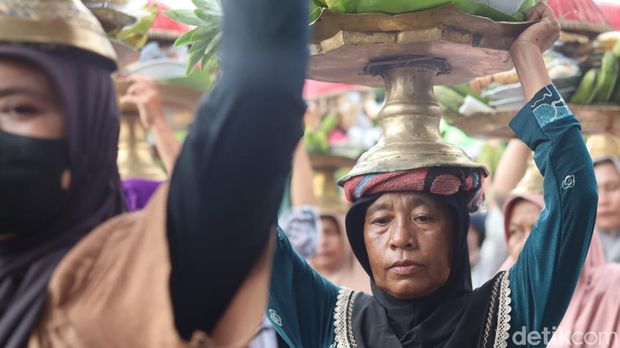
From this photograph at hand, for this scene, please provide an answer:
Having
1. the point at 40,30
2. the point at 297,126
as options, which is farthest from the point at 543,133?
the point at 40,30

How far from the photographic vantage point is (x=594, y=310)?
11.2 ft

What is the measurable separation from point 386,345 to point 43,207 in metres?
1.19

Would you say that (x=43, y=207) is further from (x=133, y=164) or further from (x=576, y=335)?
(x=133, y=164)

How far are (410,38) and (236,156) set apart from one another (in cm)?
109

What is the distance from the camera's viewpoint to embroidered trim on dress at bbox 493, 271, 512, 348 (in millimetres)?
2254

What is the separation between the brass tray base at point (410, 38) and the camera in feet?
7.20

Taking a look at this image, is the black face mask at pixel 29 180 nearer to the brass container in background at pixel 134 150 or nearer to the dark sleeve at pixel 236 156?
the dark sleeve at pixel 236 156

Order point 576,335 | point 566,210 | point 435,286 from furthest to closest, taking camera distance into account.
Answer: point 576,335 < point 435,286 < point 566,210

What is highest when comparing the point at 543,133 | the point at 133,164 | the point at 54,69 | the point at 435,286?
the point at 543,133

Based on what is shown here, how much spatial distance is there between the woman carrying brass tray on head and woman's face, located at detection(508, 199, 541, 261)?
1251 millimetres

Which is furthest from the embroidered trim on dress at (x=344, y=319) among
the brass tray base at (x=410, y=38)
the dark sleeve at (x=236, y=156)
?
the dark sleeve at (x=236, y=156)

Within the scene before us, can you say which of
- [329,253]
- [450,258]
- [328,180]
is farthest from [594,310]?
[328,180]

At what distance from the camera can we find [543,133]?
227 centimetres

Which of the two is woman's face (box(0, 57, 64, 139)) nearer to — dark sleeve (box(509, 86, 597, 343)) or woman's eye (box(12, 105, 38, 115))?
woman's eye (box(12, 105, 38, 115))
